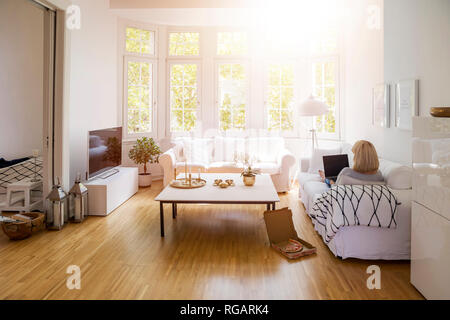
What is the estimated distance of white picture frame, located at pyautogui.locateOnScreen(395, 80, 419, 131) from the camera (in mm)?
3717

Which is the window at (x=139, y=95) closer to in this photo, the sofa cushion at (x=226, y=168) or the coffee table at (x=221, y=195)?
the sofa cushion at (x=226, y=168)

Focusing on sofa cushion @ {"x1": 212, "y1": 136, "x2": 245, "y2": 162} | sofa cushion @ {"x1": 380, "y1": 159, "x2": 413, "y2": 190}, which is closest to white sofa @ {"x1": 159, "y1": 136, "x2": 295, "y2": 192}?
sofa cushion @ {"x1": 212, "y1": 136, "x2": 245, "y2": 162}

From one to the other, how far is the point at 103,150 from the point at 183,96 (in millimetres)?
2714

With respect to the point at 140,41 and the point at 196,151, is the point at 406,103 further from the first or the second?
the point at 140,41

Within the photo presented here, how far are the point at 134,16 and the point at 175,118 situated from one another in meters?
2.09

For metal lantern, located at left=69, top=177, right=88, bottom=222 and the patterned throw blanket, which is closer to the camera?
the patterned throw blanket

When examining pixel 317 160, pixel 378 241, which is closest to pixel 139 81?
pixel 317 160

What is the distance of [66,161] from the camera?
435 centimetres

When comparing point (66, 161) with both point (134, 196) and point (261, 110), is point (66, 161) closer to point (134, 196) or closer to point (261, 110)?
point (134, 196)

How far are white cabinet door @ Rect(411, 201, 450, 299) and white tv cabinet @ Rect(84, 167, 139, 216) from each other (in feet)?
11.9

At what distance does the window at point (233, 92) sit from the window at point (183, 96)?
1.72 ft

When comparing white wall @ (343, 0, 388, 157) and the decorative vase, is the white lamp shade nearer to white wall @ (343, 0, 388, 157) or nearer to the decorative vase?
white wall @ (343, 0, 388, 157)

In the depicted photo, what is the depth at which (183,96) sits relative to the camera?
729 cm
